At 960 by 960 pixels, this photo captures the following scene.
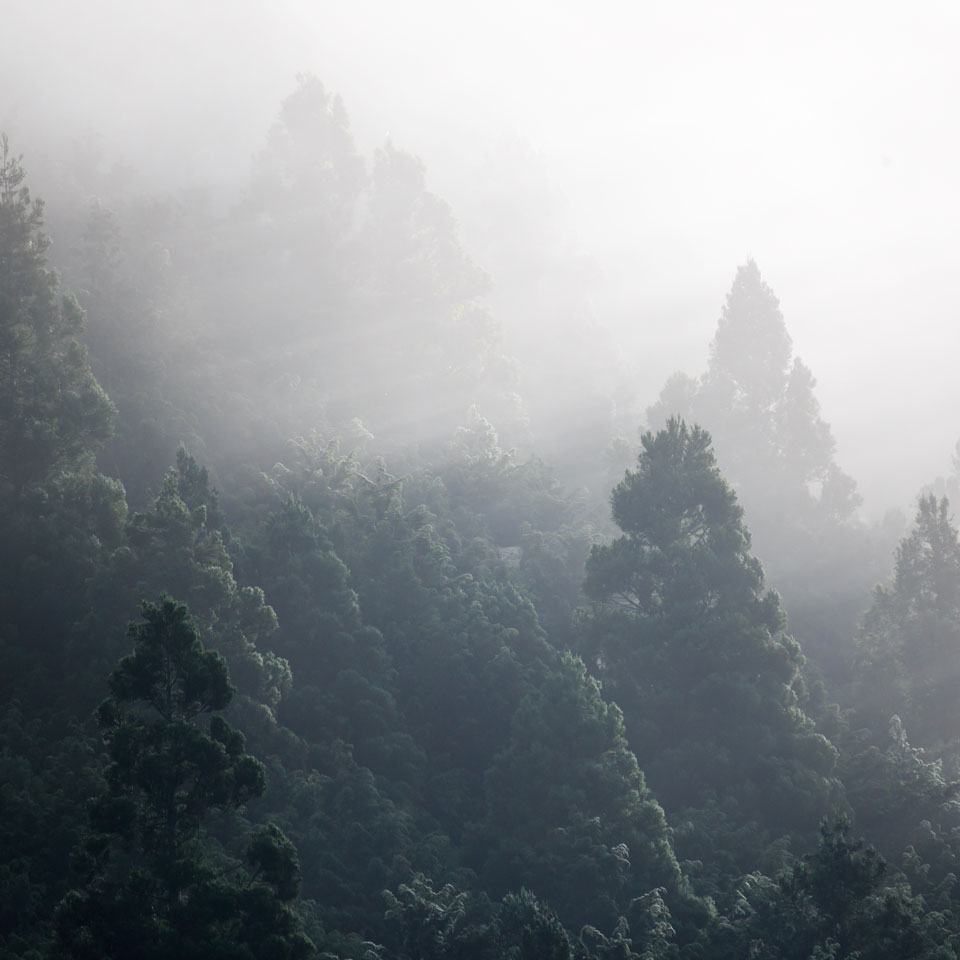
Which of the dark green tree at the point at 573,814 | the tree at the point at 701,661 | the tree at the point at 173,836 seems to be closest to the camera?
the tree at the point at 173,836

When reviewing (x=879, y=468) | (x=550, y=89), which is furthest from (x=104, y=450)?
(x=550, y=89)

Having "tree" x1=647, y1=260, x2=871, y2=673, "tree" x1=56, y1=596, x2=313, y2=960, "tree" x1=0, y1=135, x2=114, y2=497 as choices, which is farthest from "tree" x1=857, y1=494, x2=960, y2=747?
"tree" x1=0, y1=135, x2=114, y2=497

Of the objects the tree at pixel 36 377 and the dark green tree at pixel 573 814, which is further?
the tree at pixel 36 377

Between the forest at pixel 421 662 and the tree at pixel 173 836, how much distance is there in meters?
0.09

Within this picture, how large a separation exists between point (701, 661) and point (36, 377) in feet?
101

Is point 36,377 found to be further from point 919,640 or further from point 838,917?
point 919,640

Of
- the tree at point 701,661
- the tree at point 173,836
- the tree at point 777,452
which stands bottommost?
the tree at point 173,836

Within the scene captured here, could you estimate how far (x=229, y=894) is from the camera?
21.7 m

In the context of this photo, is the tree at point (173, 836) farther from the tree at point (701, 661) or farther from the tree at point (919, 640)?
the tree at point (919, 640)

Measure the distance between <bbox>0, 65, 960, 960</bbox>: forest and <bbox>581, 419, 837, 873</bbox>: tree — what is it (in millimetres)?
143

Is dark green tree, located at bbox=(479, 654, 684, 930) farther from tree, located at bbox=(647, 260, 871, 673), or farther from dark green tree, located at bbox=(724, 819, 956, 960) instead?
tree, located at bbox=(647, 260, 871, 673)

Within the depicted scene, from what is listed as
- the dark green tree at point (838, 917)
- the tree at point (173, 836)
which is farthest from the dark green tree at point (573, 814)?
the tree at point (173, 836)

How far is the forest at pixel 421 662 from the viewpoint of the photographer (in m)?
24.2

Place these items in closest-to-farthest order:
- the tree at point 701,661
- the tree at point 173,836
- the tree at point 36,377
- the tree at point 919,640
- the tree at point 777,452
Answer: the tree at point 173,836 → the tree at point 701,661 → the tree at point 36,377 → the tree at point 919,640 → the tree at point 777,452
